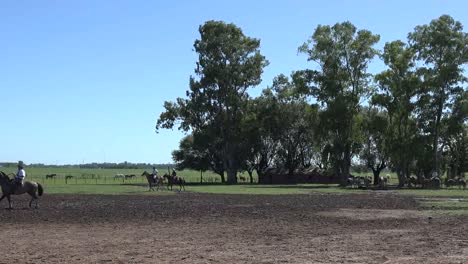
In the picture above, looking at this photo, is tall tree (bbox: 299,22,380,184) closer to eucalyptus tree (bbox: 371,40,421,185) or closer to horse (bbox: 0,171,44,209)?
eucalyptus tree (bbox: 371,40,421,185)

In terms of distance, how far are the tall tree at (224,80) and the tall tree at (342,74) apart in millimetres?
10952

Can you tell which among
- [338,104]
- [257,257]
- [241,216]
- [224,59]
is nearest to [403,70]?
[338,104]

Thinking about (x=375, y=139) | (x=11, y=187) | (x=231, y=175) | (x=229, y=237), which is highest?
(x=375, y=139)

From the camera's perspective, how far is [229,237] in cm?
1631

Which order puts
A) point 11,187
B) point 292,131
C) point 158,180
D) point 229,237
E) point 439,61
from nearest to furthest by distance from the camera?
point 229,237, point 11,187, point 158,180, point 439,61, point 292,131

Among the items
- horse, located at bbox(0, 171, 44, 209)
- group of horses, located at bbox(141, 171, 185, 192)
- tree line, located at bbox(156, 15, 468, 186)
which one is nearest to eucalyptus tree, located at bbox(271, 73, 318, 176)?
tree line, located at bbox(156, 15, 468, 186)

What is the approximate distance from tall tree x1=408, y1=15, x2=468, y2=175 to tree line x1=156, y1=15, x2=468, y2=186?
114 millimetres

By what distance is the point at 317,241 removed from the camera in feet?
50.2

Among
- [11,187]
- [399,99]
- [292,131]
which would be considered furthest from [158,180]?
[292,131]

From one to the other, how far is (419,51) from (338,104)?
1114 cm

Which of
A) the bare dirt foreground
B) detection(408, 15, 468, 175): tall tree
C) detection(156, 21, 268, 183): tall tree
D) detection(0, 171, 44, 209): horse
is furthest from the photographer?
detection(156, 21, 268, 183): tall tree

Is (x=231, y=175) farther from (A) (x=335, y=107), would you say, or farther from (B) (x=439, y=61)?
(B) (x=439, y=61)

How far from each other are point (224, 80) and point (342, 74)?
1660 cm

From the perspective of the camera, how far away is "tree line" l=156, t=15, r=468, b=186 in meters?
67.1
